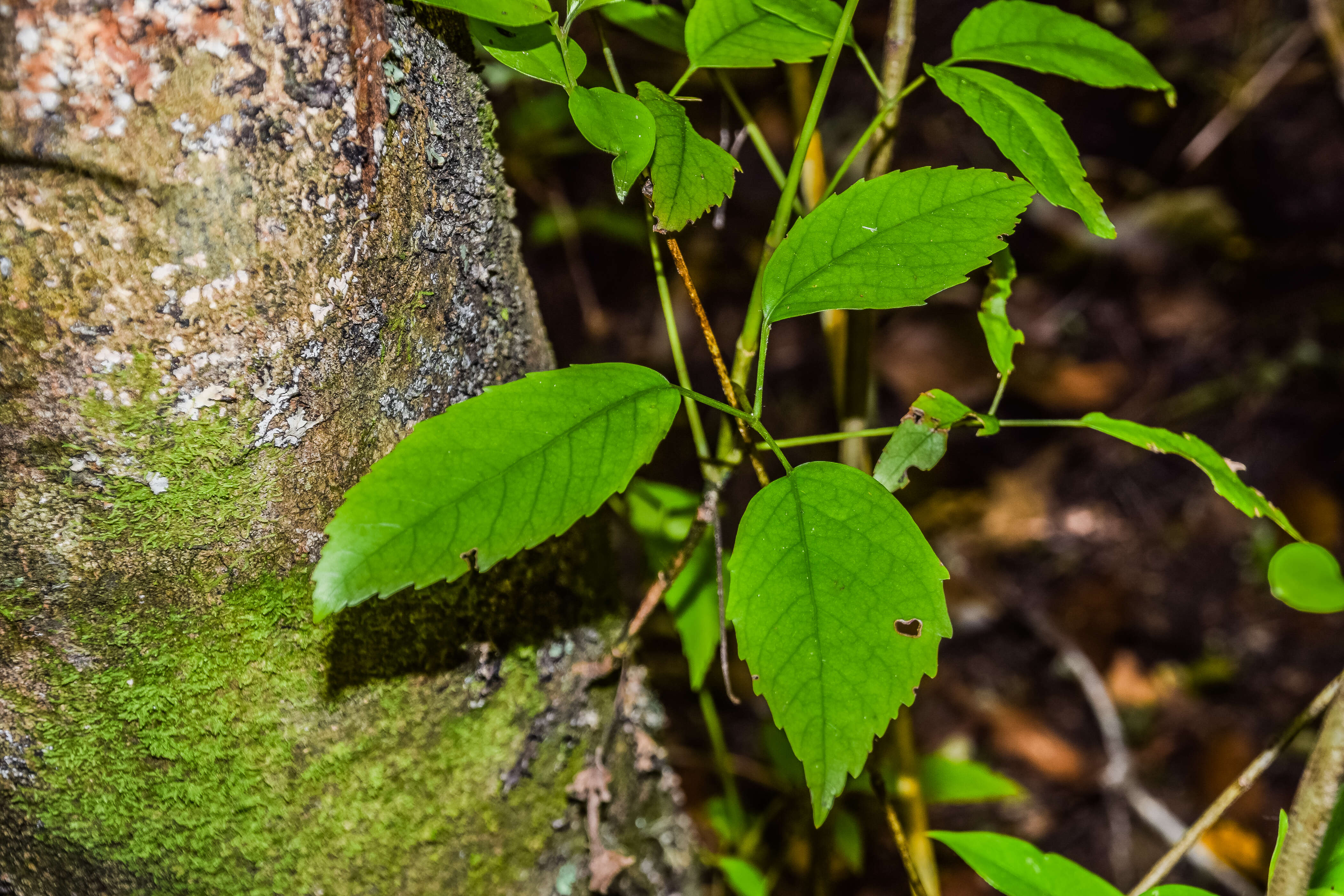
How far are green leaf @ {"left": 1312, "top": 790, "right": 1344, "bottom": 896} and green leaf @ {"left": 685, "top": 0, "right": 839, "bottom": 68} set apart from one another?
29.4 inches

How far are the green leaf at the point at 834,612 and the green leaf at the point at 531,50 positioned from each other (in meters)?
0.37

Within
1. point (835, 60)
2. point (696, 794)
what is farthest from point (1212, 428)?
point (835, 60)

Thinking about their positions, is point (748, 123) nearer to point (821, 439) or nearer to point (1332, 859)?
point (821, 439)

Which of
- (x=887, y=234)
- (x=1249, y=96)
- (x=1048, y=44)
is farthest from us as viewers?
(x=1249, y=96)

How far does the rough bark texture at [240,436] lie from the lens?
457 millimetres

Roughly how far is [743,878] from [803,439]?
3.02 ft

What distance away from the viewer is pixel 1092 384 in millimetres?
2248

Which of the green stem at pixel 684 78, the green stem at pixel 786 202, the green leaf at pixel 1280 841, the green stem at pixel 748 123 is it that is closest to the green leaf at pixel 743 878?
the green leaf at pixel 1280 841

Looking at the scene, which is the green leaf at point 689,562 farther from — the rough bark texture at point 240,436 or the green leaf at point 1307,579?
the green leaf at point 1307,579

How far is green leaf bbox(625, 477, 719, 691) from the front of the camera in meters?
0.93

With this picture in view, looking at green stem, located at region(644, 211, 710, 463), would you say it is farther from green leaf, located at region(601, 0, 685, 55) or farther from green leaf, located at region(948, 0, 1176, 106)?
green leaf, located at region(948, 0, 1176, 106)

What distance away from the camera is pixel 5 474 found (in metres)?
0.51

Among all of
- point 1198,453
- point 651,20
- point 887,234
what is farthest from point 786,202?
point 1198,453

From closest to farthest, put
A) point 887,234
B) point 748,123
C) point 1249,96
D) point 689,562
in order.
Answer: point 887,234 → point 748,123 → point 689,562 → point 1249,96
